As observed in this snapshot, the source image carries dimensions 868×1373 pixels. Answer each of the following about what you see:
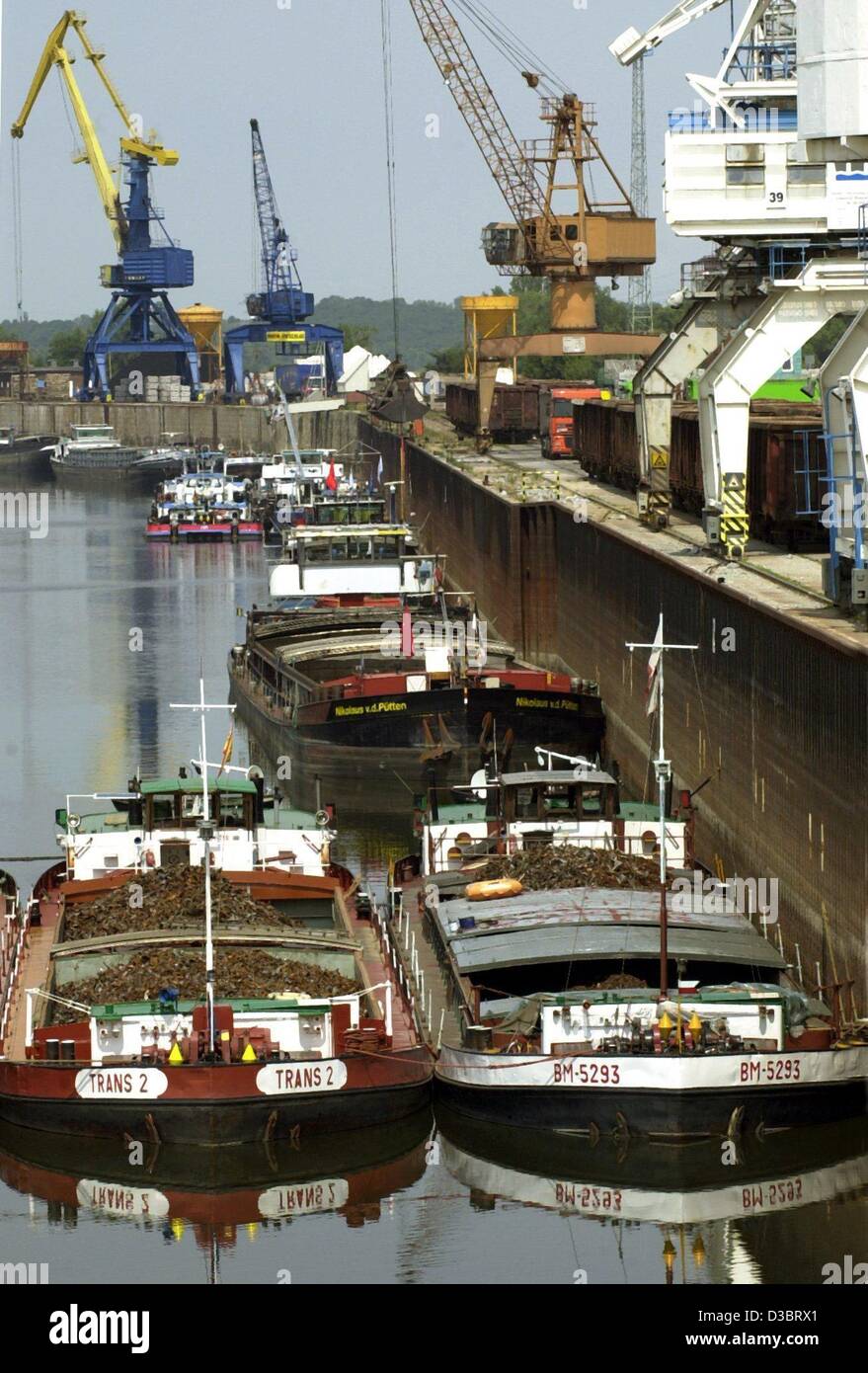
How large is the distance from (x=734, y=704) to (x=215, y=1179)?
16357mm

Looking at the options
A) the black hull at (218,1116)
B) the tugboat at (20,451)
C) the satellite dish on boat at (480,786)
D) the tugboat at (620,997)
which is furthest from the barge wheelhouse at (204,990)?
the tugboat at (20,451)

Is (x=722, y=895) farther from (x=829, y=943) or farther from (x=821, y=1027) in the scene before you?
(x=821, y=1027)

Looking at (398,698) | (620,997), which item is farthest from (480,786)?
(398,698)

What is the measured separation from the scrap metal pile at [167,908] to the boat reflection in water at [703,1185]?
A: 609 centimetres

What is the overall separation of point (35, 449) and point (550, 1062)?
168 meters

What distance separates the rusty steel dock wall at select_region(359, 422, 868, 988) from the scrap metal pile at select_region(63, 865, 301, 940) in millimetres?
8125

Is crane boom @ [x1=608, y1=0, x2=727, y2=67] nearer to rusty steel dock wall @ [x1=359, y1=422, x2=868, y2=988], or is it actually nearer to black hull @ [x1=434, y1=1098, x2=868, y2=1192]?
rusty steel dock wall @ [x1=359, y1=422, x2=868, y2=988]

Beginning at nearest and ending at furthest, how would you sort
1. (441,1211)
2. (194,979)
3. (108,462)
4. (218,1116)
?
1. (218,1116)
2. (441,1211)
3. (194,979)
4. (108,462)

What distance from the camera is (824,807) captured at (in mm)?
35094

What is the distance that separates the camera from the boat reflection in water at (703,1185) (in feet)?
96.2

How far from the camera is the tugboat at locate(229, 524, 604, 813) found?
2250 inches

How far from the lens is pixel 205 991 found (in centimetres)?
3281

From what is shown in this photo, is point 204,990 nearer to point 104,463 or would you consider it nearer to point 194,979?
point 194,979

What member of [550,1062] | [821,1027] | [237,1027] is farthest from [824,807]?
[237,1027]
